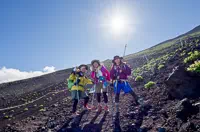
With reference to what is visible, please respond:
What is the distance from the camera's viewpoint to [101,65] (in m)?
10.8

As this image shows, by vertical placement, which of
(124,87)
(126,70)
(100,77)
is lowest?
(124,87)

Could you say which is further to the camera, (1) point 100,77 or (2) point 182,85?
(1) point 100,77

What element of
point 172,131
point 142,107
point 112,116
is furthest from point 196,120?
point 112,116

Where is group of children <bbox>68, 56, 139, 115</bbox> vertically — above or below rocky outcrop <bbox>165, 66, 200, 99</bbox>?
above

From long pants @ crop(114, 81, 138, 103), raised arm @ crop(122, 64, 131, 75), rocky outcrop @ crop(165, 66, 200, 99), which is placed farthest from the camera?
raised arm @ crop(122, 64, 131, 75)

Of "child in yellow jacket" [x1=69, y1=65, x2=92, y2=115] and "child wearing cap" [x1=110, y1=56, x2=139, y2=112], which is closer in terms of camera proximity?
"child wearing cap" [x1=110, y1=56, x2=139, y2=112]

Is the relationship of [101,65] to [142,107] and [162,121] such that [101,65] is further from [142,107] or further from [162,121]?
[162,121]

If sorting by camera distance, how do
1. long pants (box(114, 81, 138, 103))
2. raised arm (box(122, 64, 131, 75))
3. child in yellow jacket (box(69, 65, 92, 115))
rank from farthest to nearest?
child in yellow jacket (box(69, 65, 92, 115))
raised arm (box(122, 64, 131, 75))
long pants (box(114, 81, 138, 103))

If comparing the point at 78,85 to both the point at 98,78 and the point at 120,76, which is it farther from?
the point at 120,76

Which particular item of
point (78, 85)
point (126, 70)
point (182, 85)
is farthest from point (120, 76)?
point (182, 85)

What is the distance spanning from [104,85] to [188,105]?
4.48 metres

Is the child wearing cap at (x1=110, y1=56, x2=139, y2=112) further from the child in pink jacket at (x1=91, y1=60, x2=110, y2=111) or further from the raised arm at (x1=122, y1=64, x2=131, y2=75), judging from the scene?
the child in pink jacket at (x1=91, y1=60, x2=110, y2=111)

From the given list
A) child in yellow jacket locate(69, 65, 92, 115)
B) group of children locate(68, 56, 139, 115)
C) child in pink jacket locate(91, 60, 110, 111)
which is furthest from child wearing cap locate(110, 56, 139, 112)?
child in yellow jacket locate(69, 65, 92, 115)

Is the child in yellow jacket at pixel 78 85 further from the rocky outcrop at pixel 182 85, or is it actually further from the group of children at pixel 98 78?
the rocky outcrop at pixel 182 85
